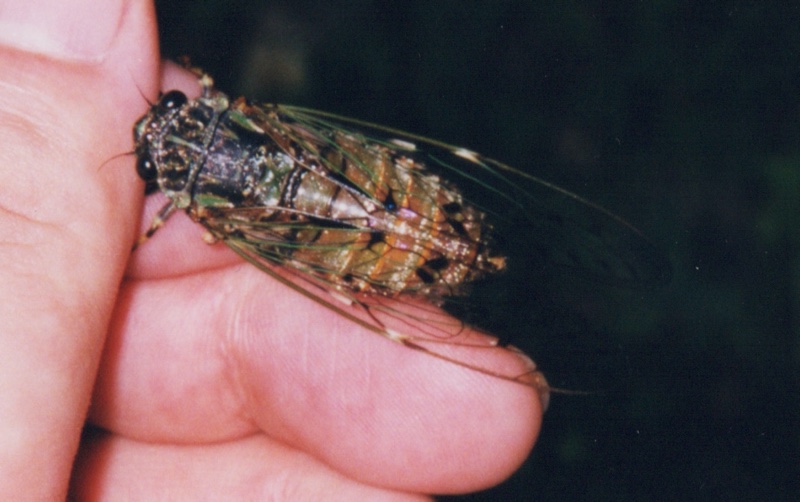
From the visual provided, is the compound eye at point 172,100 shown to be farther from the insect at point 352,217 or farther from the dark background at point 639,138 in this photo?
the dark background at point 639,138

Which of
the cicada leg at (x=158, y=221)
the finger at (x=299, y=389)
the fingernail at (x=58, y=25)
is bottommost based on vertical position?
the finger at (x=299, y=389)

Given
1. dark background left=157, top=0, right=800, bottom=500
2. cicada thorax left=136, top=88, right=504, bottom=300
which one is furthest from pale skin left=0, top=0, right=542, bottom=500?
dark background left=157, top=0, right=800, bottom=500

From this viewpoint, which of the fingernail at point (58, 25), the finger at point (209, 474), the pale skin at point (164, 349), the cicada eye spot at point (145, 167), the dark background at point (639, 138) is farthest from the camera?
the dark background at point (639, 138)

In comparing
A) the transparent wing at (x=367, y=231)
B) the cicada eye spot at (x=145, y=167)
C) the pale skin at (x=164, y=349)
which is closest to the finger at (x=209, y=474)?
the pale skin at (x=164, y=349)

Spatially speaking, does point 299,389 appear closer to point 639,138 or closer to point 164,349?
point 164,349

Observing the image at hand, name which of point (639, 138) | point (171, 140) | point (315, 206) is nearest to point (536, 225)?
point (315, 206)

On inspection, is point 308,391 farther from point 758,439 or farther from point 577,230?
point 758,439

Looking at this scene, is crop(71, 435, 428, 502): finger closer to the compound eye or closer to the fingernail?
the compound eye
